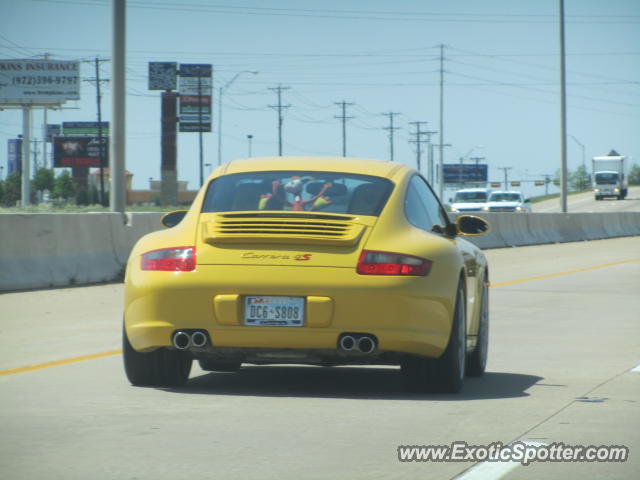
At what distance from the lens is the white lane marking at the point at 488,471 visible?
5.70m

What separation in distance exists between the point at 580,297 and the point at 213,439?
11.8 meters

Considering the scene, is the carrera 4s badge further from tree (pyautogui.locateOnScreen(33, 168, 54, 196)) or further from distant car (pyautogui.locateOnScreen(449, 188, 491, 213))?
tree (pyautogui.locateOnScreen(33, 168, 54, 196))

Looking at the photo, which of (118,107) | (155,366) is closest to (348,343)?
(155,366)

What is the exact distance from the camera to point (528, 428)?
701 centimetres

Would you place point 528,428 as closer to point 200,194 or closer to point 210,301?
point 210,301

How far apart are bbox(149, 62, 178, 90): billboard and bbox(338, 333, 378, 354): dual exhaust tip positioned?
13074cm

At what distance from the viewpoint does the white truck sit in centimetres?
10894

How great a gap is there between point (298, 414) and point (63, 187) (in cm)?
17216

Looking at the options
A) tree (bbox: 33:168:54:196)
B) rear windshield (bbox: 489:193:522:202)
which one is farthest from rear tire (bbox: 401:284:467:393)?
tree (bbox: 33:168:54:196)

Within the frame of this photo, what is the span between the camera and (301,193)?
841 centimetres

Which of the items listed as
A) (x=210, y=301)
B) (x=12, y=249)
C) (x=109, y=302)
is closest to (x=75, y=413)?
(x=210, y=301)

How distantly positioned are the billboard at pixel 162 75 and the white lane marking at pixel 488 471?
435 ft

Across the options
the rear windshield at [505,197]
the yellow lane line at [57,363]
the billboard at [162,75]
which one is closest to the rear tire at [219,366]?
the yellow lane line at [57,363]

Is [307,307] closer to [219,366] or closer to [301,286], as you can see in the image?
[301,286]
